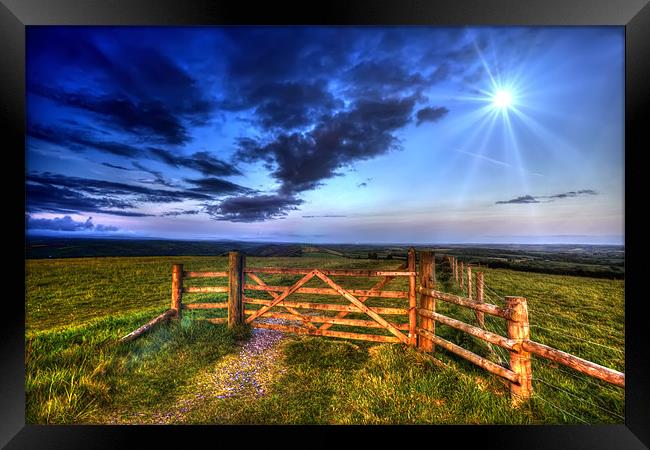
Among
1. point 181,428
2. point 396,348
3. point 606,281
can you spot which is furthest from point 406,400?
point 606,281

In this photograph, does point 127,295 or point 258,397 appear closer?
point 258,397

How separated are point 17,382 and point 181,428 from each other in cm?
194

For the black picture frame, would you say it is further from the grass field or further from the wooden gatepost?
the wooden gatepost

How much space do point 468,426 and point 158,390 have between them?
4005 mm

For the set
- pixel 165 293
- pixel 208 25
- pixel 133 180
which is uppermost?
pixel 208 25

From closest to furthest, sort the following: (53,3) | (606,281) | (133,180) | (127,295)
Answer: (53,3)
(133,180)
(127,295)
(606,281)

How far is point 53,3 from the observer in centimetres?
289

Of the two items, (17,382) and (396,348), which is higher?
(17,382)

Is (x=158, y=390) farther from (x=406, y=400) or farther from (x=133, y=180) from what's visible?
(x=133, y=180)

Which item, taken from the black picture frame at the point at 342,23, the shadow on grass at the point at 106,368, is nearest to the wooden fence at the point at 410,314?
the shadow on grass at the point at 106,368

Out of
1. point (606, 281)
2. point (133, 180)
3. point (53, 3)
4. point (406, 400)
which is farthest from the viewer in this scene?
point (606, 281)

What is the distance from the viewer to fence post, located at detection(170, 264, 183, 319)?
539 cm

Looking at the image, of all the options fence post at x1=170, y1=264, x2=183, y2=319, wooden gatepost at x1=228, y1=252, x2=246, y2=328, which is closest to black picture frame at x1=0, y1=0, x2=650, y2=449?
fence post at x1=170, y1=264, x2=183, y2=319

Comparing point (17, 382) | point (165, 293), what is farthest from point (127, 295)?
point (17, 382)
